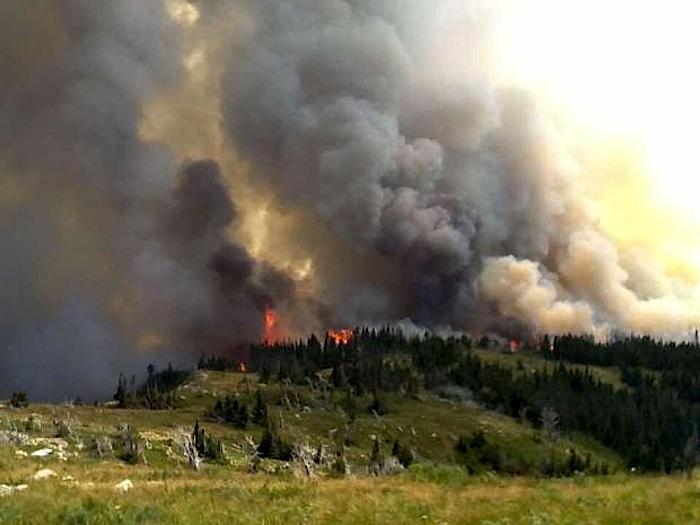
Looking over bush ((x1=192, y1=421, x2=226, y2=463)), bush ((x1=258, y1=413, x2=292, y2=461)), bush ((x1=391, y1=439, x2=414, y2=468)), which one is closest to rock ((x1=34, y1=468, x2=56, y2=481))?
bush ((x1=192, y1=421, x2=226, y2=463))

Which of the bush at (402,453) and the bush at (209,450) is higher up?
the bush at (209,450)

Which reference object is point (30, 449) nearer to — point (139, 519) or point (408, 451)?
point (139, 519)

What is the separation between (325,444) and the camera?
185000 millimetres

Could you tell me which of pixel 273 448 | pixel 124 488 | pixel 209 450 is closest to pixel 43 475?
pixel 124 488

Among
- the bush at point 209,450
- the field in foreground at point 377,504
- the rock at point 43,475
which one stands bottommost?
the bush at point 209,450

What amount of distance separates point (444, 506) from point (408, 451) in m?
166

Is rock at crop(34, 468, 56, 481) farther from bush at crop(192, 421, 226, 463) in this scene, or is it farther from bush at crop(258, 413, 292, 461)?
bush at crop(258, 413, 292, 461)

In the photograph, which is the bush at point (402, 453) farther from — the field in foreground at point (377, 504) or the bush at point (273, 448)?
the field in foreground at point (377, 504)

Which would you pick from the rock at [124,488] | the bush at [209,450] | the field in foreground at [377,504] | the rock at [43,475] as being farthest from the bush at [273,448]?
the field in foreground at [377,504]

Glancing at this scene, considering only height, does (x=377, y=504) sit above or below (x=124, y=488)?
above

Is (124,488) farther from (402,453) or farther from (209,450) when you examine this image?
(402,453)

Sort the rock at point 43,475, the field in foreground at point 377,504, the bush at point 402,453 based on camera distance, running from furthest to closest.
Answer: the bush at point 402,453
the rock at point 43,475
the field in foreground at point 377,504

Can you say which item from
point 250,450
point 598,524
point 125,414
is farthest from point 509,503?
point 125,414

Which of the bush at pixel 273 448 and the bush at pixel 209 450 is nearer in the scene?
the bush at pixel 209 450
